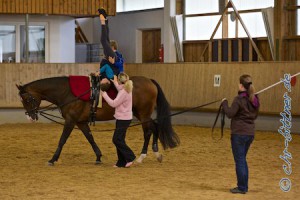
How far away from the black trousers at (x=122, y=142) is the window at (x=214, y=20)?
40.9ft

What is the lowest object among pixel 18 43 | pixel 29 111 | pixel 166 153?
pixel 166 153

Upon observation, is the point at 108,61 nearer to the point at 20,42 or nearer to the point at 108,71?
the point at 108,71

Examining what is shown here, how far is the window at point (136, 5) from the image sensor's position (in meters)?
27.5

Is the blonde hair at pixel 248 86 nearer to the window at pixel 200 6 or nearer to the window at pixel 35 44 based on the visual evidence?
the window at pixel 200 6

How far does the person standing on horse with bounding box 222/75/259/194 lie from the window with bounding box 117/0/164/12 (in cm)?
1911

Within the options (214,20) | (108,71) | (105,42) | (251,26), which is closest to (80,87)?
(108,71)

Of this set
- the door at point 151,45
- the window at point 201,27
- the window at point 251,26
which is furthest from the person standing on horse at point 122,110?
the door at point 151,45

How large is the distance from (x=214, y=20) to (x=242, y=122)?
16447 millimetres

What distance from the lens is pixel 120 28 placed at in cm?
2931

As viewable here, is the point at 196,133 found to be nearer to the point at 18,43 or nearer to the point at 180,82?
the point at 180,82

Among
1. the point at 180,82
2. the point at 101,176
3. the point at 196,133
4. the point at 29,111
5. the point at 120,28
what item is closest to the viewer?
the point at 101,176

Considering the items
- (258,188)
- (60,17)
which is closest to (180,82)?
(60,17)

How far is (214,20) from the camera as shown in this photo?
24578 mm

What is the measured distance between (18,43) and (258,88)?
1054cm
